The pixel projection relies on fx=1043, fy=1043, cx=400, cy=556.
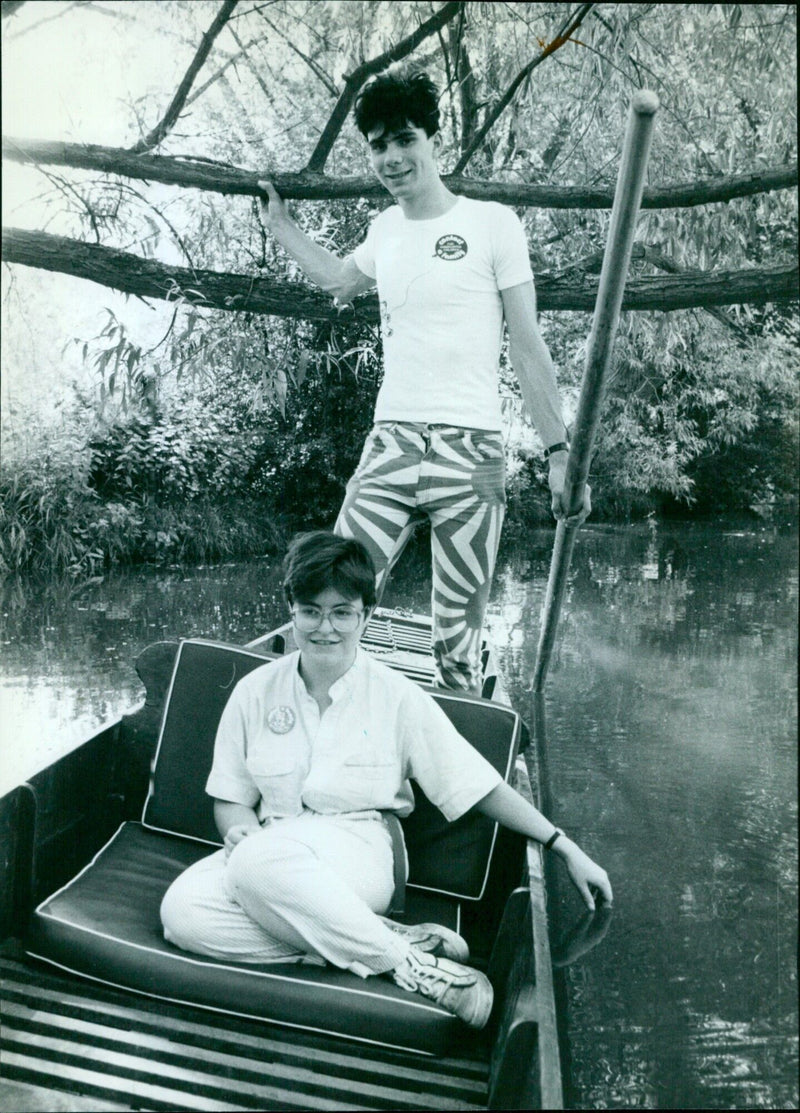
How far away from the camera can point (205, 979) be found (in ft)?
4.60

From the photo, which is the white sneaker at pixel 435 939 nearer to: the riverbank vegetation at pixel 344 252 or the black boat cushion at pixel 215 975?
the black boat cushion at pixel 215 975

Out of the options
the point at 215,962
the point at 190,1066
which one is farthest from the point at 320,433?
the point at 190,1066

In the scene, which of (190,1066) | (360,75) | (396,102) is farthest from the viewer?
(360,75)

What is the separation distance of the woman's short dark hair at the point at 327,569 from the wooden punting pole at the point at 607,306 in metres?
0.46

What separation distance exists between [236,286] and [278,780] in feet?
4.37

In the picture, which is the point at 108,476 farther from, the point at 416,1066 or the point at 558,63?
the point at 416,1066

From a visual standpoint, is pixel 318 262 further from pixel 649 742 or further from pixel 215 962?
pixel 649 742

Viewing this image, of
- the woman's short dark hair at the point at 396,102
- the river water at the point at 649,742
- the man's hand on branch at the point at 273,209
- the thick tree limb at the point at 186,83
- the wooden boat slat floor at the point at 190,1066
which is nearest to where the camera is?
the wooden boat slat floor at the point at 190,1066

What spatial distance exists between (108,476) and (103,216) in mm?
683

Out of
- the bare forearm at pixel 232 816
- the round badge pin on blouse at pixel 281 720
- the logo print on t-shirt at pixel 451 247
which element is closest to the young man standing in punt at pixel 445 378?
the logo print on t-shirt at pixel 451 247

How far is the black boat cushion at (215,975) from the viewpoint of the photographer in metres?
1.33

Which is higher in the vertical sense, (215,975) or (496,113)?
(496,113)

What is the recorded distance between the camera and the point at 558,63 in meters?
2.09

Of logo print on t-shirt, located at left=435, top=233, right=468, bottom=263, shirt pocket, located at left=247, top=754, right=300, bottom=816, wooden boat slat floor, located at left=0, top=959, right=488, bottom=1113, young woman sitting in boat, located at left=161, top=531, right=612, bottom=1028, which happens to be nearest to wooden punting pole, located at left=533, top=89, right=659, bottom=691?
logo print on t-shirt, located at left=435, top=233, right=468, bottom=263
